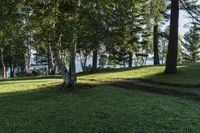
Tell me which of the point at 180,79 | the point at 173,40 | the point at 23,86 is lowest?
the point at 23,86

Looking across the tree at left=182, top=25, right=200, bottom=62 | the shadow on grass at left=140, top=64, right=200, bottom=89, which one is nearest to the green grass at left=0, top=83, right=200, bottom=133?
the shadow on grass at left=140, top=64, right=200, bottom=89

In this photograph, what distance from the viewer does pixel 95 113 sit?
10.7 metres

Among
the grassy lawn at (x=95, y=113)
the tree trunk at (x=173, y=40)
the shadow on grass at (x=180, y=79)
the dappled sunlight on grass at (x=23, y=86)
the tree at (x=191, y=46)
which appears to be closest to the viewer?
the grassy lawn at (x=95, y=113)

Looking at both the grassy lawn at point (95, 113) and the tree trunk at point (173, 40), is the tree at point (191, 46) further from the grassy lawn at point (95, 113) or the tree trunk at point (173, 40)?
the grassy lawn at point (95, 113)

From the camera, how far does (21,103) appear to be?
13.0 m

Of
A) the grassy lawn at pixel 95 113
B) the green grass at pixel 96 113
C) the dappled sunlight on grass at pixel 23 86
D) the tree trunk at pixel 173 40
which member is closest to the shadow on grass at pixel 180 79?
the tree trunk at pixel 173 40

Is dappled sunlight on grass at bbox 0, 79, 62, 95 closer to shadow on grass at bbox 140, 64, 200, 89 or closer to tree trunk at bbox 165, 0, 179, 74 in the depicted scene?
shadow on grass at bbox 140, 64, 200, 89

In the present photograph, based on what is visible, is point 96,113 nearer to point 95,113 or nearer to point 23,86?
point 95,113

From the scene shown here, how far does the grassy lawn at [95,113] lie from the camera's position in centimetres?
909

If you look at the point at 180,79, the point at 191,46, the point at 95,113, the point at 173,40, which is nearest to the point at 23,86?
the point at 180,79

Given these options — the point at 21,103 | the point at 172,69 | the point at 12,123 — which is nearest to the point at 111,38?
the point at 172,69

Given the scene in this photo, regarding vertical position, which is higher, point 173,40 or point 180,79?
point 173,40

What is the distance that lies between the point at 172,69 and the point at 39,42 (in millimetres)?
10407

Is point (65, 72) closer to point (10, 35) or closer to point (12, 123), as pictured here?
point (10, 35)
